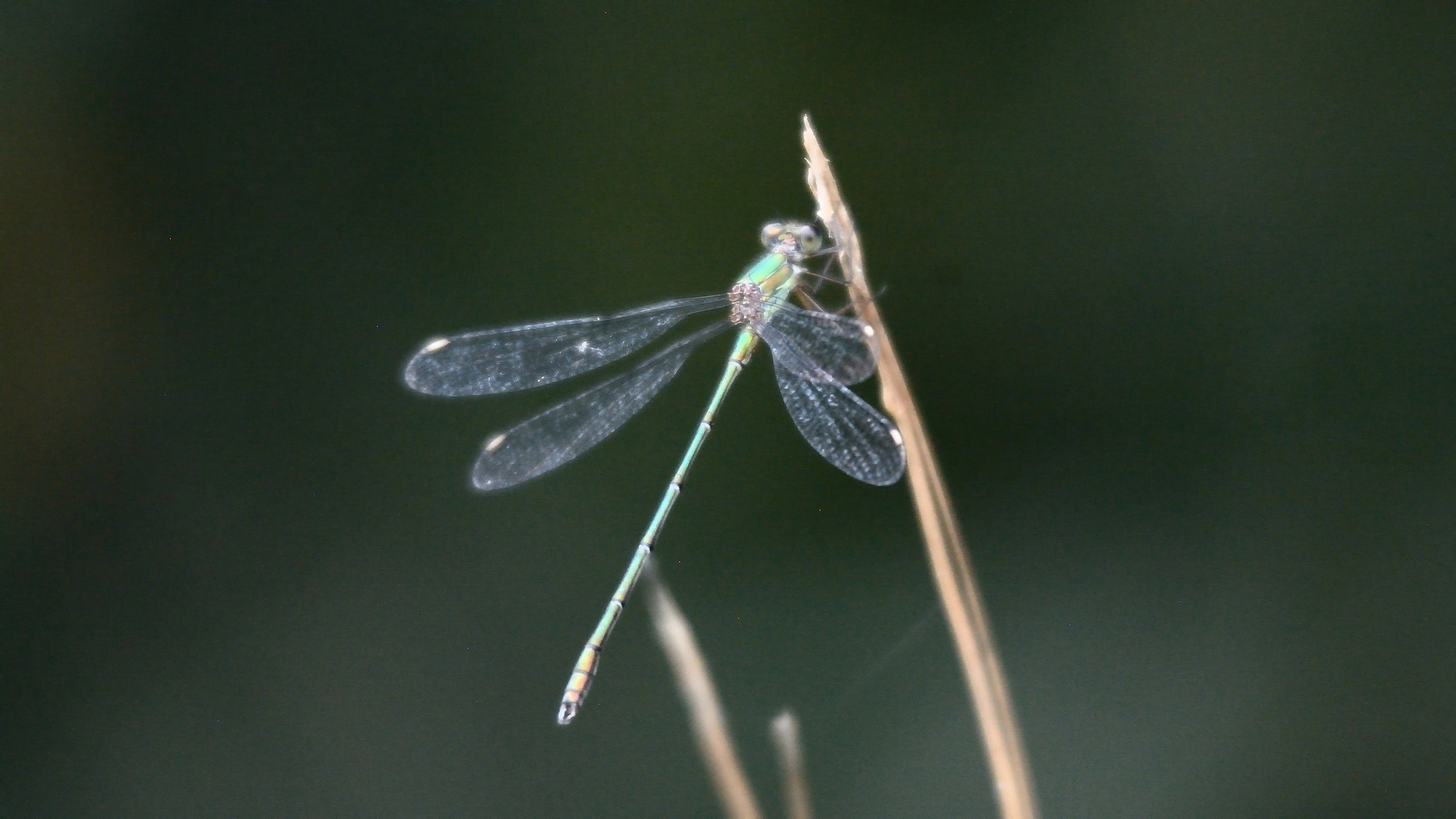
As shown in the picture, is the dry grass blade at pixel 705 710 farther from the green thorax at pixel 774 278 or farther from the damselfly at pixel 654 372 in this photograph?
the green thorax at pixel 774 278

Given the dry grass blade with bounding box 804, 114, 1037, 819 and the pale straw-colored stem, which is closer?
the dry grass blade with bounding box 804, 114, 1037, 819

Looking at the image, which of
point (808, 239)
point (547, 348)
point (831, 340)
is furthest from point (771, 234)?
point (547, 348)

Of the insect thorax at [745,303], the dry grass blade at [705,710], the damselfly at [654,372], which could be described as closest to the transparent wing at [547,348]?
the damselfly at [654,372]

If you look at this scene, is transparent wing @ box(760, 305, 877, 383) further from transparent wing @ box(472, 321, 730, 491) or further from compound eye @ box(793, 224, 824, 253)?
transparent wing @ box(472, 321, 730, 491)

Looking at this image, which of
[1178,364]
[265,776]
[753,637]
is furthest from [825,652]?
[265,776]

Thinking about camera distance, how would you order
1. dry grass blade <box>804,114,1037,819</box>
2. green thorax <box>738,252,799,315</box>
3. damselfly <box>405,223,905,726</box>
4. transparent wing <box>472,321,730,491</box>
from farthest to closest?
transparent wing <box>472,321,730,491</box>, green thorax <box>738,252,799,315</box>, damselfly <box>405,223,905,726</box>, dry grass blade <box>804,114,1037,819</box>

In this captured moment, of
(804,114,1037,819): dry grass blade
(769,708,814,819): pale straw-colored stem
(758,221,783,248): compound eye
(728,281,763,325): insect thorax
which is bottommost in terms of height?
(769,708,814,819): pale straw-colored stem

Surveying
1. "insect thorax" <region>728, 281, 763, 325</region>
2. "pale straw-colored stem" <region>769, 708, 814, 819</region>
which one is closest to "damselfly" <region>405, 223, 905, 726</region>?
"insect thorax" <region>728, 281, 763, 325</region>

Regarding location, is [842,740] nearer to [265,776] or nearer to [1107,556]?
[1107,556]
